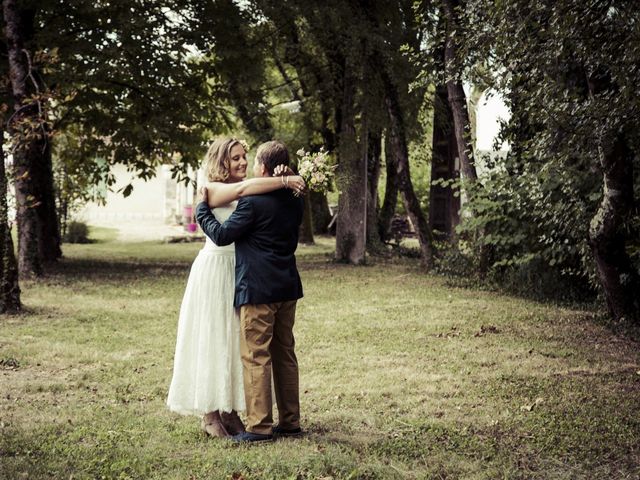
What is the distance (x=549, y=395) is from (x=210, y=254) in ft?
11.4

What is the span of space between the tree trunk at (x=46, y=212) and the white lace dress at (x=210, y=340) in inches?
543

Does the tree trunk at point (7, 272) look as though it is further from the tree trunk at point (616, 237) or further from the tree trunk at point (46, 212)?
the tree trunk at point (616, 237)

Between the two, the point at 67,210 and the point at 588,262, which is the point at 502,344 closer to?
the point at 588,262

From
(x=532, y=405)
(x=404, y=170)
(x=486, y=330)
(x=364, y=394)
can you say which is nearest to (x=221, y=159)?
(x=364, y=394)

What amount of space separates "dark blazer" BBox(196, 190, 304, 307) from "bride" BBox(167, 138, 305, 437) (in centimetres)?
12

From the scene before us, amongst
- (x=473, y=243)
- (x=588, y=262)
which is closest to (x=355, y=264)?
(x=473, y=243)

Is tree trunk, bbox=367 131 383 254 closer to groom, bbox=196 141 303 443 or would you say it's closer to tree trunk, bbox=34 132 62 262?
tree trunk, bbox=34 132 62 262

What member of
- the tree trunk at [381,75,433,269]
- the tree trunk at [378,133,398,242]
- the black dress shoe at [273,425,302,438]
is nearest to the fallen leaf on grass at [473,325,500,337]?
the black dress shoe at [273,425,302,438]

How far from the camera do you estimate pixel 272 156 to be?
18.9 feet

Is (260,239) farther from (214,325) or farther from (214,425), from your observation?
(214,425)

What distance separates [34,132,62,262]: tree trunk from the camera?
19016 mm

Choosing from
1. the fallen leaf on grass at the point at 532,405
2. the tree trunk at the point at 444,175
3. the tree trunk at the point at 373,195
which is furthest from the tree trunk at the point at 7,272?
the tree trunk at the point at 373,195

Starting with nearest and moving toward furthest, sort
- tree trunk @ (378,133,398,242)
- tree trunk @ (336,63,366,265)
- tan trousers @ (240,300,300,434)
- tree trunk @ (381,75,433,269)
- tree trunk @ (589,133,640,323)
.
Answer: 1. tan trousers @ (240,300,300,434)
2. tree trunk @ (589,133,640,323)
3. tree trunk @ (381,75,433,269)
4. tree trunk @ (336,63,366,265)
5. tree trunk @ (378,133,398,242)

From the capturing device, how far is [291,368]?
238 inches
